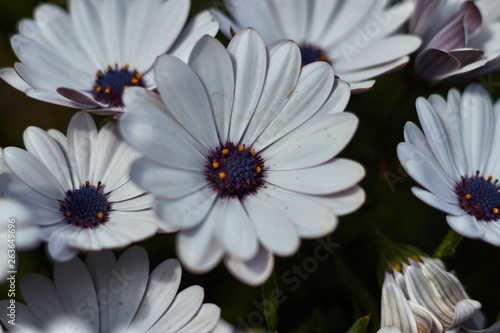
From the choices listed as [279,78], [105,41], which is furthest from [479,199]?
[105,41]

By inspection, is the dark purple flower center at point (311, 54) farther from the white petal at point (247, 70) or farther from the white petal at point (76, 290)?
the white petal at point (76, 290)

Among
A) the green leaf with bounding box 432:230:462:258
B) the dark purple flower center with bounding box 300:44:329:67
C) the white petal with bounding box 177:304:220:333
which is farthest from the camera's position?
the dark purple flower center with bounding box 300:44:329:67

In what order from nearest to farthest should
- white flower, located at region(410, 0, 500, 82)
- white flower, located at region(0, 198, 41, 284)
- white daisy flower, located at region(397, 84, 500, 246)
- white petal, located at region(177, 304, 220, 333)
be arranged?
white flower, located at region(0, 198, 41, 284)
white petal, located at region(177, 304, 220, 333)
white daisy flower, located at region(397, 84, 500, 246)
white flower, located at region(410, 0, 500, 82)

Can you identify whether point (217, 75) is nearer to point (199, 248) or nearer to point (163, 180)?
point (163, 180)

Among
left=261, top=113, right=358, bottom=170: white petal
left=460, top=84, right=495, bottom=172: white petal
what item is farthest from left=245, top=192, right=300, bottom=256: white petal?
left=460, top=84, right=495, bottom=172: white petal

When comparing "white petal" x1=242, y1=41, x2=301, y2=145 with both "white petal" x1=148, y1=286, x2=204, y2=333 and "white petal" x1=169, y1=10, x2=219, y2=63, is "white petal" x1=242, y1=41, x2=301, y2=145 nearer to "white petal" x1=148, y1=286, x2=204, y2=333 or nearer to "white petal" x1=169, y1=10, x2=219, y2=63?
"white petal" x1=169, y1=10, x2=219, y2=63

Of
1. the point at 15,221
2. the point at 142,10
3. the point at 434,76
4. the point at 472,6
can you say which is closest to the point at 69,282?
the point at 15,221

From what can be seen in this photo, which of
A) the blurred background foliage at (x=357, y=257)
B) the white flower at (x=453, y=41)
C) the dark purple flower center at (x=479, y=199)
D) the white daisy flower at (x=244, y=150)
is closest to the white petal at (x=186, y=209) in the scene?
the white daisy flower at (x=244, y=150)
